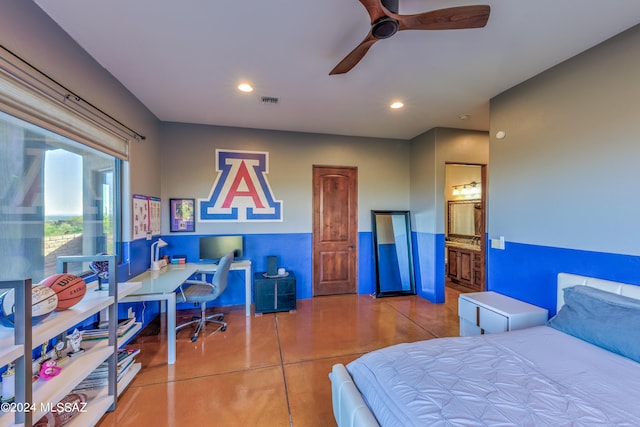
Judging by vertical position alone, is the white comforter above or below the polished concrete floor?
above

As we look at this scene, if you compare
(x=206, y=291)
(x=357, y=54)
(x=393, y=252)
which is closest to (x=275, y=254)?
(x=206, y=291)

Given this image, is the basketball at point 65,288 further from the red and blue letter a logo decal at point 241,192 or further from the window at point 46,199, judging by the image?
the red and blue letter a logo decal at point 241,192

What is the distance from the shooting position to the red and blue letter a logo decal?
12.6 feet

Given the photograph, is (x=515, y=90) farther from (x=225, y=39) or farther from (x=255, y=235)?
(x=255, y=235)

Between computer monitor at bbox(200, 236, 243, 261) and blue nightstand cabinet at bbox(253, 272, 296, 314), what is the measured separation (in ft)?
1.88

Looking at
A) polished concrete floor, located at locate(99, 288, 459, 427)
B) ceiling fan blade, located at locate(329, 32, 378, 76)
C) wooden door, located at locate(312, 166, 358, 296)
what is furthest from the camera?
wooden door, located at locate(312, 166, 358, 296)

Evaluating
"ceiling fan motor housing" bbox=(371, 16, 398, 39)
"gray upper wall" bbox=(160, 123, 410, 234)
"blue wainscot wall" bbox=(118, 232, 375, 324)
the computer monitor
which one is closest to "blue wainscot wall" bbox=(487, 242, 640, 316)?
"blue wainscot wall" bbox=(118, 232, 375, 324)

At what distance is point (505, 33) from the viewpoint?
183 centimetres

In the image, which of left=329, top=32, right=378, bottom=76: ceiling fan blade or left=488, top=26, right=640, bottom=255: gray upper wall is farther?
left=488, top=26, right=640, bottom=255: gray upper wall

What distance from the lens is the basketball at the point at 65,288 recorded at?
4.72ft

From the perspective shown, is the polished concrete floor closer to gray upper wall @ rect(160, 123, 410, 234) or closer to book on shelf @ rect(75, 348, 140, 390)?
book on shelf @ rect(75, 348, 140, 390)

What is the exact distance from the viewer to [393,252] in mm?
4422

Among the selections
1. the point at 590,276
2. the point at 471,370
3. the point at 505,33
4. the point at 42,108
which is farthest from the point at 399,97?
the point at 42,108

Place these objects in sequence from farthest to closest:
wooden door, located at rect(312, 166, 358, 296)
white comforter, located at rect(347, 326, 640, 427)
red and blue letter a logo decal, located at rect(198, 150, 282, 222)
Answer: wooden door, located at rect(312, 166, 358, 296)
red and blue letter a logo decal, located at rect(198, 150, 282, 222)
white comforter, located at rect(347, 326, 640, 427)
